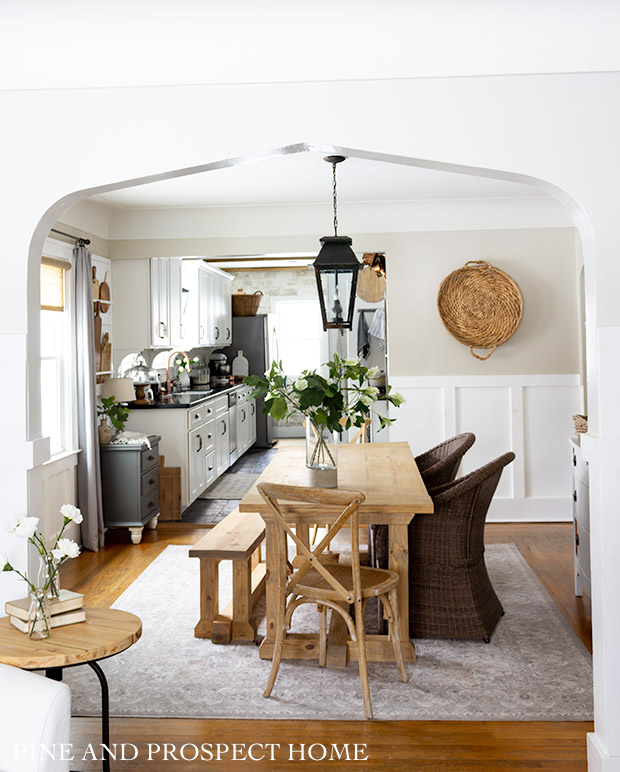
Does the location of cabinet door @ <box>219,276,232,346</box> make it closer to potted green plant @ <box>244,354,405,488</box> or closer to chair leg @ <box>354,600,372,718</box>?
potted green plant @ <box>244,354,405,488</box>

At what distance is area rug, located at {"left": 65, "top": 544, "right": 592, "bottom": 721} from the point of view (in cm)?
286

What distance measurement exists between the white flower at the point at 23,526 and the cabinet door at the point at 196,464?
156 inches

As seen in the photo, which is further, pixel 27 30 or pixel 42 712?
pixel 27 30

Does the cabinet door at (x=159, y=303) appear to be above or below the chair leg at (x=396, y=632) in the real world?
above

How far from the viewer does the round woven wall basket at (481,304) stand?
226 inches

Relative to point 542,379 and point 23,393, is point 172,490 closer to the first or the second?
point 542,379

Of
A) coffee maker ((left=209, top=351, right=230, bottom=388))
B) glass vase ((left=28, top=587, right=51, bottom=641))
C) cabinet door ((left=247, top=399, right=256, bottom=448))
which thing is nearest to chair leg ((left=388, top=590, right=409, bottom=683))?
glass vase ((left=28, top=587, right=51, bottom=641))

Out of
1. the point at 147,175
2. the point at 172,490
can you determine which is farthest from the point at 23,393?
the point at 172,490

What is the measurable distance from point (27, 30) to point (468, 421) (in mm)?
4419

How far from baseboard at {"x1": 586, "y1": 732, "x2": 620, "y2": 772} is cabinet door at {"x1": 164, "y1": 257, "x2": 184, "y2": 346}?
5057 mm

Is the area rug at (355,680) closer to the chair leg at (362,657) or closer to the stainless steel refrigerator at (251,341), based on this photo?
the chair leg at (362,657)

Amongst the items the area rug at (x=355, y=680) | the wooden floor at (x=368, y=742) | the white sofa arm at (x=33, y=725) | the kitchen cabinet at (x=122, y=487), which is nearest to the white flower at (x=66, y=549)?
the white sofa arm at (x=33, y=725)

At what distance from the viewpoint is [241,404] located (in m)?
9.17

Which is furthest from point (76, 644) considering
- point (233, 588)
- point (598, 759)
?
point (598, 759)
